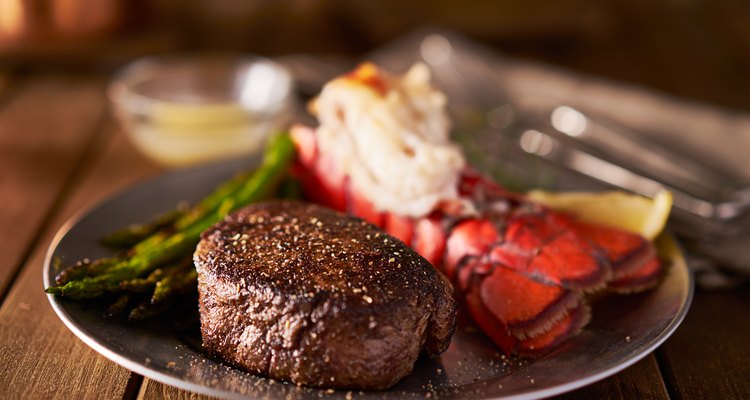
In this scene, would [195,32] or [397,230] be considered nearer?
[397,230]

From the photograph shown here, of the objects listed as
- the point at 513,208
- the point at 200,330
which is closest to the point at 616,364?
the point at 513,208

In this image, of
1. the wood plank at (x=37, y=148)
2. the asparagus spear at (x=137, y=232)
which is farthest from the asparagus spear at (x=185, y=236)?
the wood plank at (x=37, y=148)

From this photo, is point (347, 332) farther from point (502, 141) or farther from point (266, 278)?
point (502, 141)

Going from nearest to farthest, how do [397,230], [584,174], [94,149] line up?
1. [397,230]
2. [584,174]
3. [94,149]

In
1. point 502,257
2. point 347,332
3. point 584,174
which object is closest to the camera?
point 347,332

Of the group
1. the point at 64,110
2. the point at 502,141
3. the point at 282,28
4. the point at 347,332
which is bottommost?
the point at 282,28

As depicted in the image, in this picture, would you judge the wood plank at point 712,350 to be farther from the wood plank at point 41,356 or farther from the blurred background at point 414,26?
the blurred background at point 414,26
